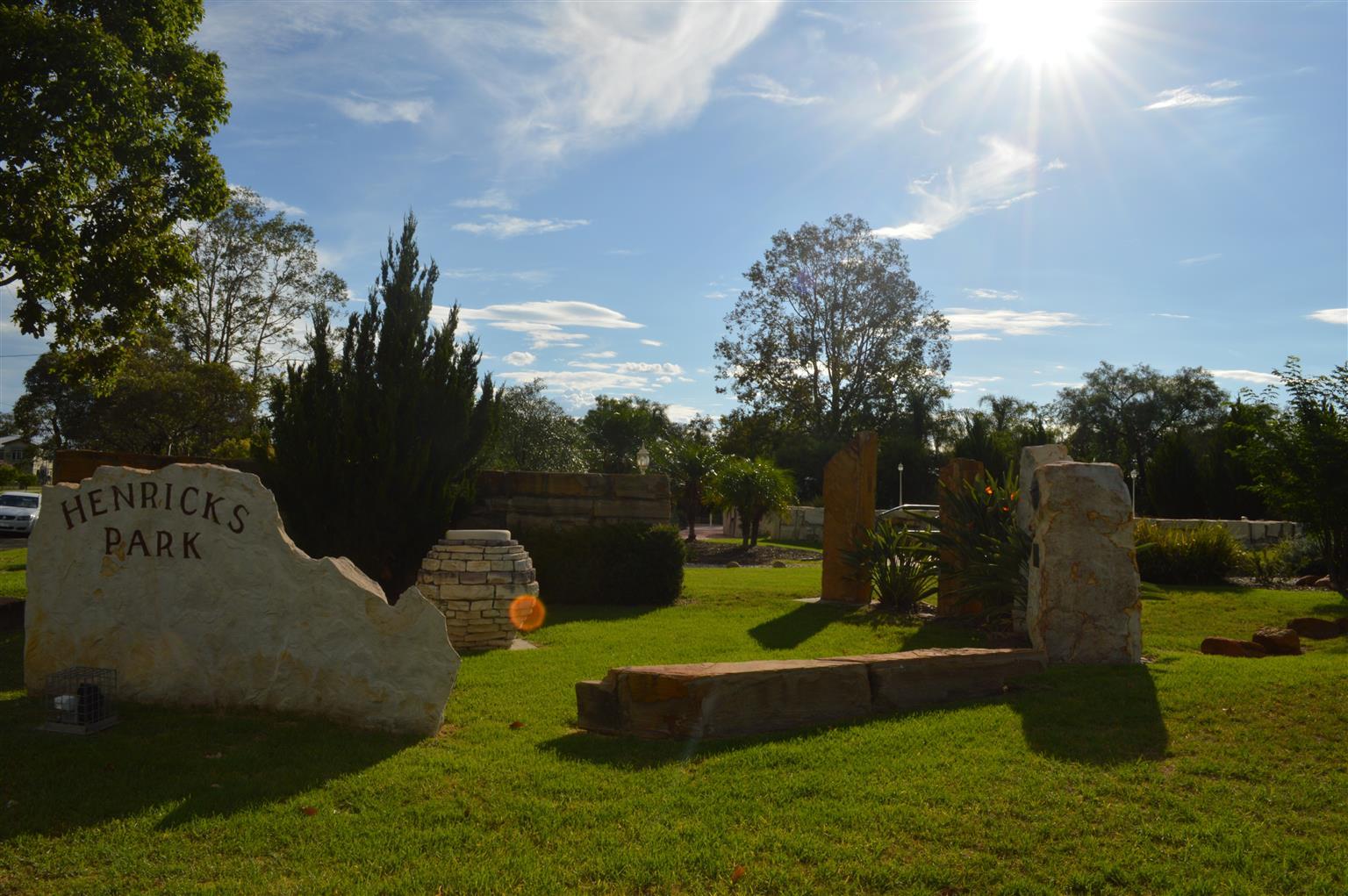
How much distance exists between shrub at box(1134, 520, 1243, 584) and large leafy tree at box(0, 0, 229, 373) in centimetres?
1507

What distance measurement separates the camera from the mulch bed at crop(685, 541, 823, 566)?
62.9ft

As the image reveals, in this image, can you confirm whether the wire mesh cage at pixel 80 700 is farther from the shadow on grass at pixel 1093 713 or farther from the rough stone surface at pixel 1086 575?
the rough stone surface at pixel 1086 575

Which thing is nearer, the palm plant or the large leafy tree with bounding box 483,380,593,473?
the palm plant

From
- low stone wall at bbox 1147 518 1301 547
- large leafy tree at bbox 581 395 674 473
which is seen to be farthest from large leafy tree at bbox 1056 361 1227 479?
low stone wall at bbox 1147 518 1301 547

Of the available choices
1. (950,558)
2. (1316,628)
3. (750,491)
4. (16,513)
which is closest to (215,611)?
(950,558)

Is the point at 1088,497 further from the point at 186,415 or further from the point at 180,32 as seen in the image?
the point at 186,415

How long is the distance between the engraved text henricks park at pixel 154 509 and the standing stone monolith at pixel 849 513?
7.76 m

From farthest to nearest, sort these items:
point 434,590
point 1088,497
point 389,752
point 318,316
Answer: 1. point 318,316
2. point 434,590
3. point 1088,497
4. point 389,752

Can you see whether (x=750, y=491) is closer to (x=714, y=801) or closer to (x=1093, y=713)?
(x=1093, y=713)

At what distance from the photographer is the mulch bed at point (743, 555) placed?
19.2m

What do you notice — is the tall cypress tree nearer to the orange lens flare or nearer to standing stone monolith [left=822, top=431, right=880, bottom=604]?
the orange lens flare

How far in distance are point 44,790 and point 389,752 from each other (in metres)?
1.57

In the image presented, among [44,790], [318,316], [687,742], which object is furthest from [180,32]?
[687,742]

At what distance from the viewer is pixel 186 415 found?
2784cm
